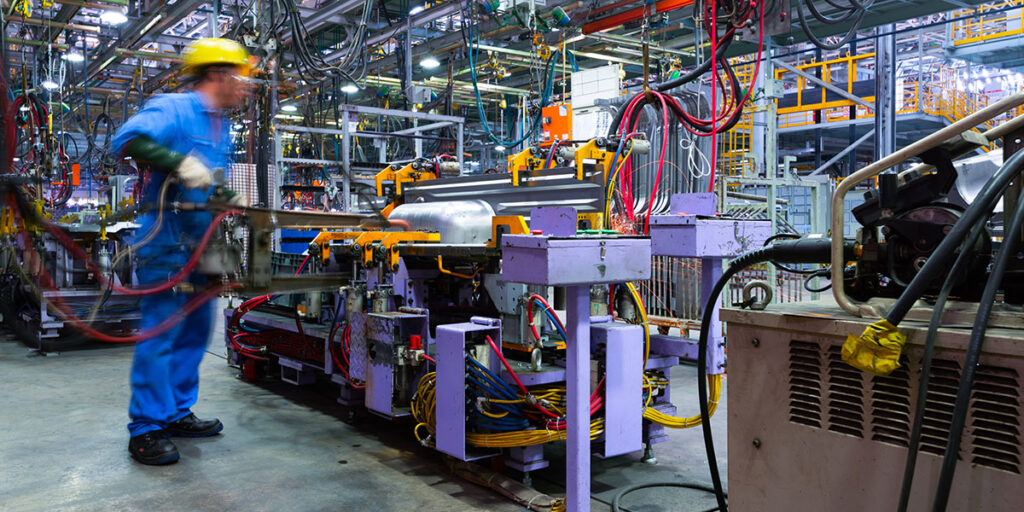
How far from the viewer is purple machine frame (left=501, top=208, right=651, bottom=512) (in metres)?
2.36

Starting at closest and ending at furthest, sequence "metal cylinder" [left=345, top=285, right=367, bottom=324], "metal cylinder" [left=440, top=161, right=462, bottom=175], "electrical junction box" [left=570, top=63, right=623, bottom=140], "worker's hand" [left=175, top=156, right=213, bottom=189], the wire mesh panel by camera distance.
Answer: "worker's hand" [left=175, top=156, right=213, bottom=189], "metal cylinder" [left=345, top=285, right=367, bottom=324], "metal cylinder" [left=440, top=161, right=462, bottom=175], the wire mesh panel, "electrical junction box" [left=570, top=63, right=623, bottom=140]

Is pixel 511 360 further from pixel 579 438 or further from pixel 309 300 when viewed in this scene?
pixel 309 300

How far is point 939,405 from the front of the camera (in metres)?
1.21

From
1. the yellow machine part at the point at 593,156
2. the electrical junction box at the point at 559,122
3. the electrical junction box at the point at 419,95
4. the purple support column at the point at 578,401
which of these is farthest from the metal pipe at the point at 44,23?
the purple support column at the point at 578,401

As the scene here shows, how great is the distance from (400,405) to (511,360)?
55 cm

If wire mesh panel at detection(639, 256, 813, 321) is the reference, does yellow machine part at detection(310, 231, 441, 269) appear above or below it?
above

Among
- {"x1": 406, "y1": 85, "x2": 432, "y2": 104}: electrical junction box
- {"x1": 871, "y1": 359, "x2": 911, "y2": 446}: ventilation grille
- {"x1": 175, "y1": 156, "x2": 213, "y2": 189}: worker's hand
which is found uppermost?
{"x1": 406, "y1": 85, "x2": 432, "y2": 104}: electrical junction box

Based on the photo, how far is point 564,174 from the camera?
389 centimetres

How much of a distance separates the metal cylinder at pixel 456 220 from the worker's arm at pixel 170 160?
1.19m

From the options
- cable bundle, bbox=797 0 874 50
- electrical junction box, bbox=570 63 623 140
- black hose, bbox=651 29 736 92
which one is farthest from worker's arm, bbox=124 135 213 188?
electrical junction box, bbox=570 63 623 140

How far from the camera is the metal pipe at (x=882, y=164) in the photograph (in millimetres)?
1240

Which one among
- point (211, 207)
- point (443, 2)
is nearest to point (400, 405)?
point (211, 207)

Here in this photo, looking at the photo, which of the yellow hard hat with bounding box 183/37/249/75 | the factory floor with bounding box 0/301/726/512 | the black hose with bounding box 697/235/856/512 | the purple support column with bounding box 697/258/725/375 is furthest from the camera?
the yellow hard hat with bounding box 183/37/249/75

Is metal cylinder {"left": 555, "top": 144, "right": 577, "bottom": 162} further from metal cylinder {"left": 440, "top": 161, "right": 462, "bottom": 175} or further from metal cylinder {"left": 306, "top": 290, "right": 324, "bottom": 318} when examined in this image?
metal cylinder {"left": 306, "top": 290, "right": 324, "bottom": 318}
